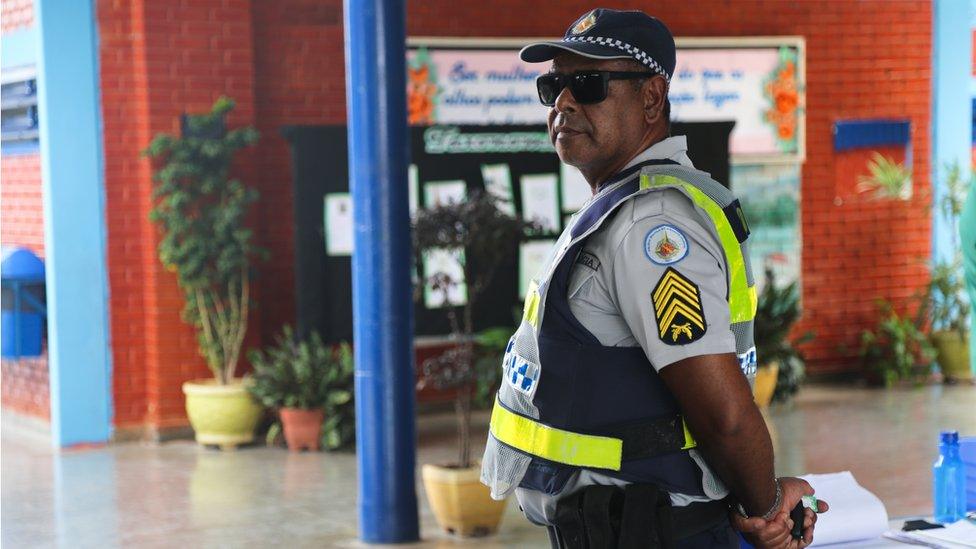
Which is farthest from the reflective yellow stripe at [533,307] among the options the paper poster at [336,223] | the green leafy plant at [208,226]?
the paper poster at [336,223]

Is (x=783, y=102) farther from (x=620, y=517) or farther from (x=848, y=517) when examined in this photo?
(x=620, y=517)

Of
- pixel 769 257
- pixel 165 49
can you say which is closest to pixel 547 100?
Answer: pixel 165 49

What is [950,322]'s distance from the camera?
1053 centimetres

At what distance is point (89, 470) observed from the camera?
7.86 metres

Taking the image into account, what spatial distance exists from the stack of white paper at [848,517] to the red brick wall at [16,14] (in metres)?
7.26

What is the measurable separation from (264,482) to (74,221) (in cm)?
232

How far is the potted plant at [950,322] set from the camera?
1044cm

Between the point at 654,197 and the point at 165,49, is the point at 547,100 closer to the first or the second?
the point at 654,197

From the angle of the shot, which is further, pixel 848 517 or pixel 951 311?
pixel 951 311

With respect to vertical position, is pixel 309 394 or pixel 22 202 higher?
pixel 22 202

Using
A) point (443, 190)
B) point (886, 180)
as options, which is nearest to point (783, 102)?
point (886, 180)

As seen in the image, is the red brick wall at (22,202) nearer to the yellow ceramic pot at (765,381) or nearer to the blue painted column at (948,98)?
the yellow ceramic pot at (765,381)

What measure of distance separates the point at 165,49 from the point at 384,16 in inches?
125

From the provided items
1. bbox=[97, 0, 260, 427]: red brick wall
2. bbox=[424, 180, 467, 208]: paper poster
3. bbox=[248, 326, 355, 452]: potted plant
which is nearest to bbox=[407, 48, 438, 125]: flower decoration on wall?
bbox=[424, 180, 467, 208]: paper poster
